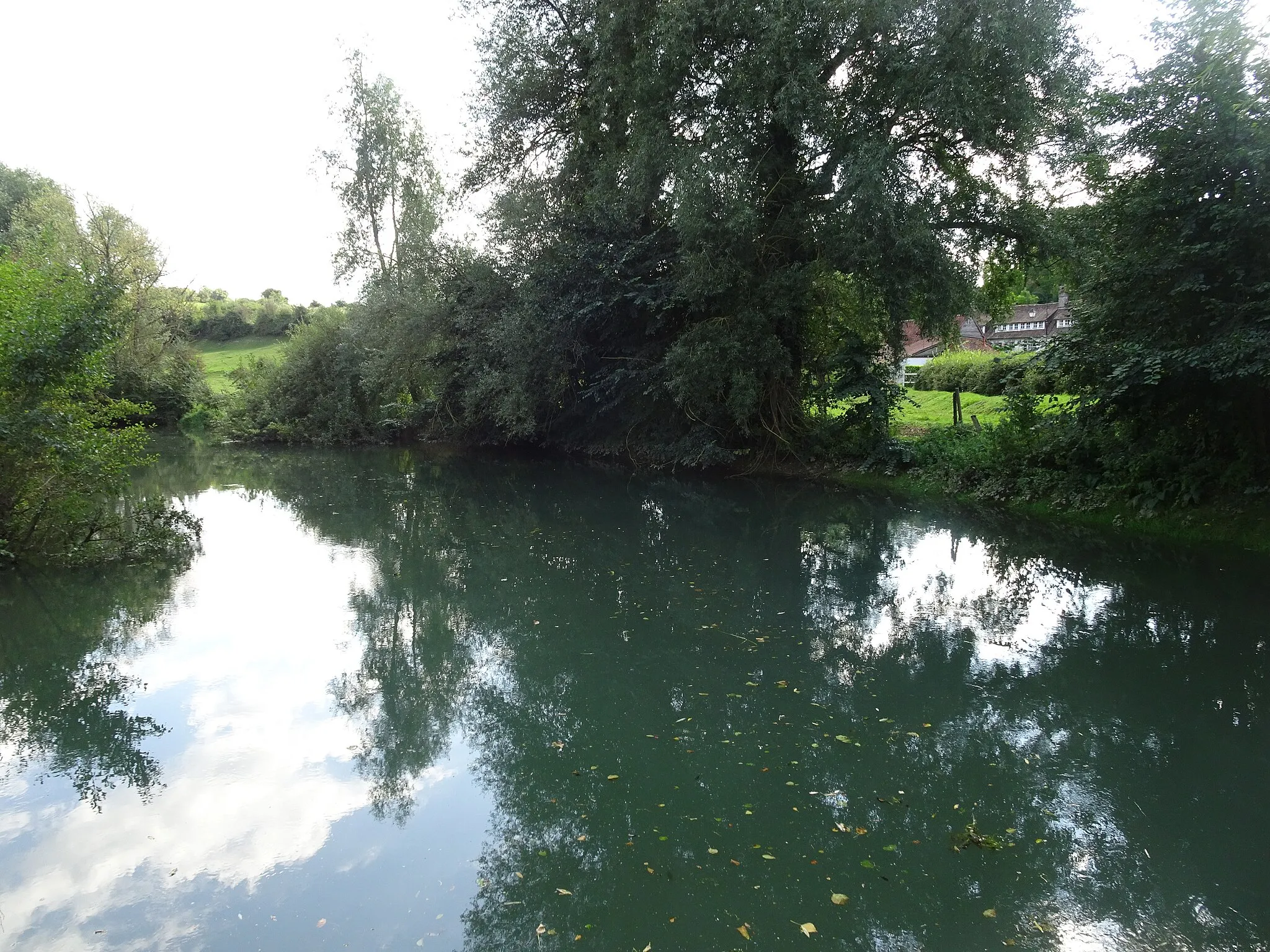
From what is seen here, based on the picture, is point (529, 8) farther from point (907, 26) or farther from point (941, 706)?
point (941, 706)

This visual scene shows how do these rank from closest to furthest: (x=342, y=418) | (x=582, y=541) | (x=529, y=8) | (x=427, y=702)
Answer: (x=427, y=702), (x=582, y=541), (x=529, y=8), (x=342, y=418)

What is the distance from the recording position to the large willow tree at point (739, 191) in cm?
1377

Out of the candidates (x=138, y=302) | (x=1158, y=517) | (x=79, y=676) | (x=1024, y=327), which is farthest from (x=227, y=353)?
(x=1158, y=517)

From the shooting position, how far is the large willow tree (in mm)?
13766

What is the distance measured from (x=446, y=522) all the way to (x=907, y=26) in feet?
40.1

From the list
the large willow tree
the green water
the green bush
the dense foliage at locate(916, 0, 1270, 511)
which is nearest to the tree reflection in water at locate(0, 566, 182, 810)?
the green water

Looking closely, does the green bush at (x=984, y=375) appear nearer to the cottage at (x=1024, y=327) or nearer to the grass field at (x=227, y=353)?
the cottage at (x=1024, y=327)

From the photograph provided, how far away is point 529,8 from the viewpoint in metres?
20.3

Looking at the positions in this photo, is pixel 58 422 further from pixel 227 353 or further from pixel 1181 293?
pixel 227 353

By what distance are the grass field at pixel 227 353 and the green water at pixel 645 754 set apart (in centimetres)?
3834

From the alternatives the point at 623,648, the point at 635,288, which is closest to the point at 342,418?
the point at 635,288

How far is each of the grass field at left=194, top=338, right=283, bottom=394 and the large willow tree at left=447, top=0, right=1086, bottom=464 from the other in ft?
91.8

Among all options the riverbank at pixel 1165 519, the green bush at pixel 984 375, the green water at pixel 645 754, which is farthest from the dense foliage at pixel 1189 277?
the green bush at pixel 984 375

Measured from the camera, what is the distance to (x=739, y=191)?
1514cm
